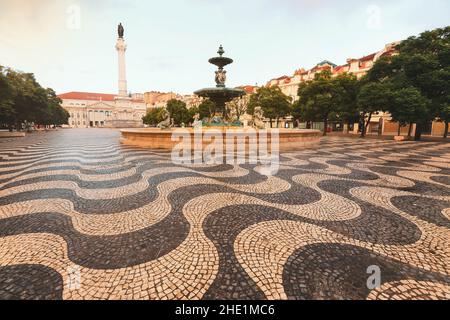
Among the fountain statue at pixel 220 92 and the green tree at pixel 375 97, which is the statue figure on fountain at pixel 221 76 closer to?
the fountain statue at pixel 220 92

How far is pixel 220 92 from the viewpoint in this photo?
16.6 metres

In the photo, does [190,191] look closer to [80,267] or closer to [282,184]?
[282,184]

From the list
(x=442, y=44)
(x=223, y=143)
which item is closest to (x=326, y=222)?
(x=223, y=143)

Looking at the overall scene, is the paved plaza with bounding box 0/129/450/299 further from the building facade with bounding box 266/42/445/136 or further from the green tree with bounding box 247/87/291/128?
the green tree with bounding box 247/87/291/128

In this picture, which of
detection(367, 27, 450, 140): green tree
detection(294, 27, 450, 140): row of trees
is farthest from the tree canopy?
detection(367, 27, 450, 140): green tree

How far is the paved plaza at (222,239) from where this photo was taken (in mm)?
2305

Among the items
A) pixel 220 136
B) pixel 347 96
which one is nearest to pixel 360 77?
pixel 347 96

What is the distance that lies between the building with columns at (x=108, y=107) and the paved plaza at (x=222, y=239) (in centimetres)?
7621

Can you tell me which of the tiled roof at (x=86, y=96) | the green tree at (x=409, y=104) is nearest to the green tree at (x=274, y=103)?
the green tree at (x=409, y=104)

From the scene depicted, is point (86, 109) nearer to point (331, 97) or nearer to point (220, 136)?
point (331, 97)

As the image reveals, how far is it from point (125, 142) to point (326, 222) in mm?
17839

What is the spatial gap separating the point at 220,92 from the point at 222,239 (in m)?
14.8

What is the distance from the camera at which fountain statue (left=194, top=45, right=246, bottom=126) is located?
16.6 metres

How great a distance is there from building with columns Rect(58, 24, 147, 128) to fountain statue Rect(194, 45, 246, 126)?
6447 centimetres
